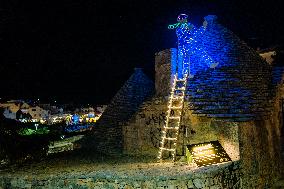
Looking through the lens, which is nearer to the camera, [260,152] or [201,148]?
[201,148]

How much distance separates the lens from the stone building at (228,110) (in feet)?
27.5

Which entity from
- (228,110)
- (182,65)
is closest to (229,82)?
(228,110)

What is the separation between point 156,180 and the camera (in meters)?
6.61

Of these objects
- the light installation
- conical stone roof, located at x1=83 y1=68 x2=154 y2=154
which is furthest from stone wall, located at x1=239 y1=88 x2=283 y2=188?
conical stone roof, located at x1=83 y1=68 x2=154 y2=154

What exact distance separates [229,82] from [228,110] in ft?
4.42

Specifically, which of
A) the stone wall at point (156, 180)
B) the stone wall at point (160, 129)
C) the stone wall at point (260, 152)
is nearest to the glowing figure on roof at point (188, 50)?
the stone wall at point (160, 129)

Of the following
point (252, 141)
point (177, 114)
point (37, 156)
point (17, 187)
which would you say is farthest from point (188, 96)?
point (37, 156)

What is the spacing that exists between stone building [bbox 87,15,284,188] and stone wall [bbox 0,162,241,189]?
0.71m

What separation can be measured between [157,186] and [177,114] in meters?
3.93

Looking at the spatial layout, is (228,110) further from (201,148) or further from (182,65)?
(182,65)

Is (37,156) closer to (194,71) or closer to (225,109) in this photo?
(194,71)

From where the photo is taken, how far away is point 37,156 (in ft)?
48.3

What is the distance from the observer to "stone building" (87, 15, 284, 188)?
8391 mm

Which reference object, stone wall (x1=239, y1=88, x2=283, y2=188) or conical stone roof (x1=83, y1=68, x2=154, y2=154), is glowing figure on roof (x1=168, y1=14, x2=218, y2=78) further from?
conical stone roof (x1=83, y1=68, x2=154, y2=154)
